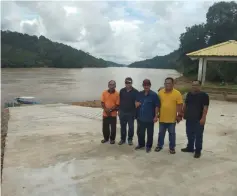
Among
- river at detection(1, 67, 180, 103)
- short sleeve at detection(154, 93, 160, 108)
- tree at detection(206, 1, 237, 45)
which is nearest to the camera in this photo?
short sleeve at detection(154, 93, 160, 108)

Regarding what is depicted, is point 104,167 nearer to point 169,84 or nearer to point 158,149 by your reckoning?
point 158,149

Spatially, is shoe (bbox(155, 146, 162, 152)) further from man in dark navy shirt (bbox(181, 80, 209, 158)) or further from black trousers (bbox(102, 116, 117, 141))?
black trousers (bbox(102, 116, 117, 141))

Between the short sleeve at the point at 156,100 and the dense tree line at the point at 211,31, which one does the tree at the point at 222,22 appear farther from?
the short sleeve at the point at 156,100

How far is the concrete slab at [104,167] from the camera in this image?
3643 millimetres

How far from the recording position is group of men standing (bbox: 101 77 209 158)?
15.6 ft

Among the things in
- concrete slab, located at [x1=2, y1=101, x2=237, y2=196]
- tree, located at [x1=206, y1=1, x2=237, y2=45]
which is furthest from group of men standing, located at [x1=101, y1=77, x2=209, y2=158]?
tree, located at [x1=206, y1=1, x2=237, y2=45]

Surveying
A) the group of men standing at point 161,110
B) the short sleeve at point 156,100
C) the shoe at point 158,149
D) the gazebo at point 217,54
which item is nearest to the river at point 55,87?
the gazebo at point 217,54

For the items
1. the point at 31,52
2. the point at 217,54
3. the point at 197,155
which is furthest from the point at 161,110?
the point at 31,52

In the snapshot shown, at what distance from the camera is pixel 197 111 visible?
15.6 ft

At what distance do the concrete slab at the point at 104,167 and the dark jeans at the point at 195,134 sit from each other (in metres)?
0.24

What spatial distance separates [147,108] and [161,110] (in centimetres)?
26

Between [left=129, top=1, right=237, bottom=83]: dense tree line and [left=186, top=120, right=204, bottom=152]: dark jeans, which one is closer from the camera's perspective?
[left=186, top=120, right=204, bottom=152]: dark jeans

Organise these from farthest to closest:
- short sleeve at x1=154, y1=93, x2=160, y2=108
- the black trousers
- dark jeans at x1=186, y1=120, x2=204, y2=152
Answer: the black trousers < short sleeve at x1=154, y1=93, x2=160, y2=108 < dark jeans at x1=186, y1=120, x2=204, y2=152

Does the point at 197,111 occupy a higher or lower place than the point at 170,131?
higher
